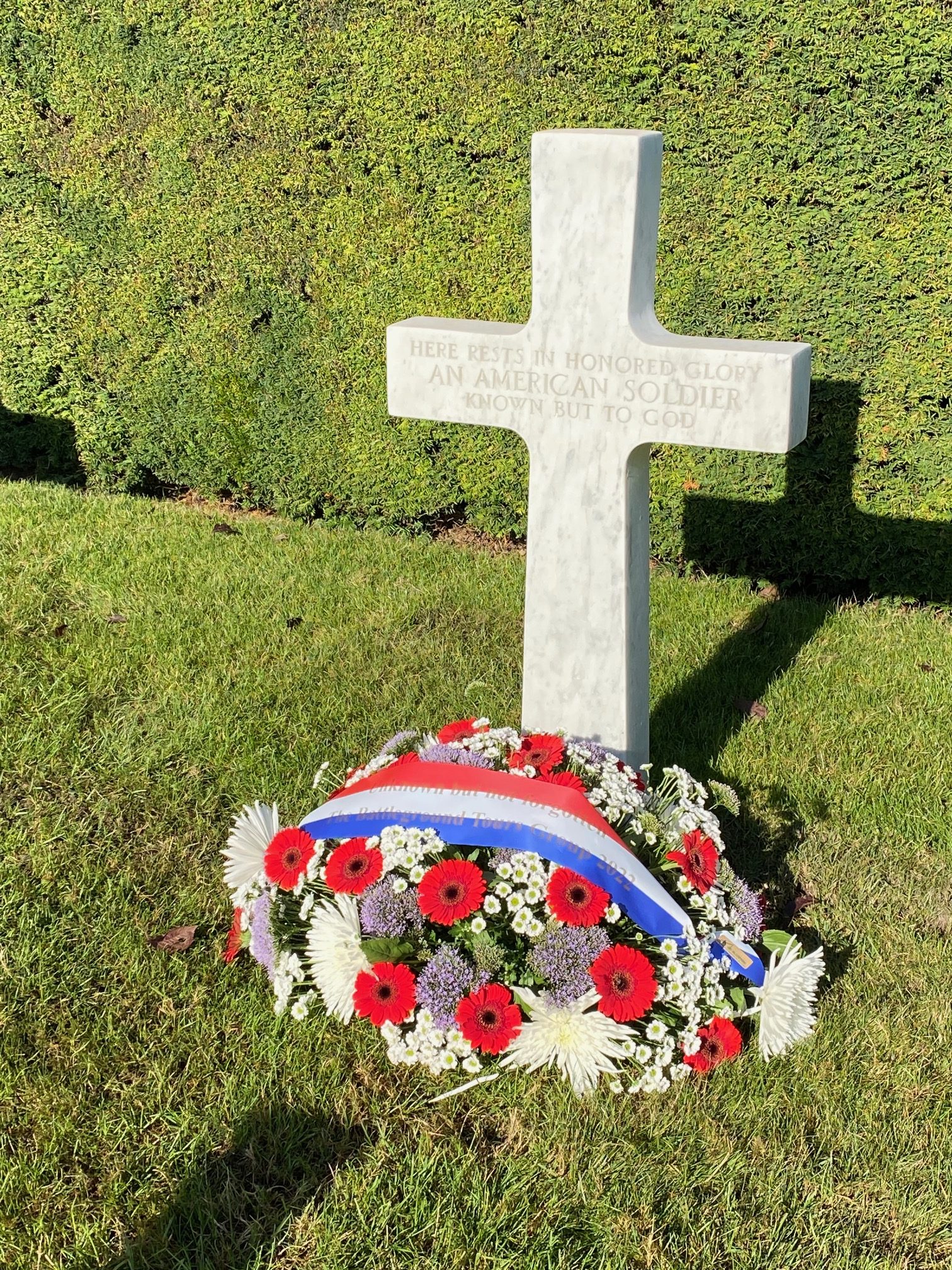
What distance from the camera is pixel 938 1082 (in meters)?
2.83

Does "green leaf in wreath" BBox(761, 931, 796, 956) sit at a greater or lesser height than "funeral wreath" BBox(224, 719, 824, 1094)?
lesser

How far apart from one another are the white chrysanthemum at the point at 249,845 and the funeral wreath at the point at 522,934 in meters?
0.07

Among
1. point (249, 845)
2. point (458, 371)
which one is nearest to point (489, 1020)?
point (249, 845)

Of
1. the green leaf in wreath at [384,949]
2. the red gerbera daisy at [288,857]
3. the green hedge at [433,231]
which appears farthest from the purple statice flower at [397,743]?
the green hedge at [433,231]

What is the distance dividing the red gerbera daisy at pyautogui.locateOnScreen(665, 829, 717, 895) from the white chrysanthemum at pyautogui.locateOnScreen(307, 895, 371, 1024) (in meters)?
0.79

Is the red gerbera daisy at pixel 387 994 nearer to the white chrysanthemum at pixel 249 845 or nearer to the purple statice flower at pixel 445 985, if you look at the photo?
the purple statice flower at pixel 445 985

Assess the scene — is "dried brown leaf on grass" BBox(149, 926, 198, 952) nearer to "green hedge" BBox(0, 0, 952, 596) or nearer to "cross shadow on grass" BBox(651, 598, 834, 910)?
"cross shadow on grass" BBox(651, 598, 834, 910)

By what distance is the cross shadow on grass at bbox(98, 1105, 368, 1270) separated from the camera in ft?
7.75

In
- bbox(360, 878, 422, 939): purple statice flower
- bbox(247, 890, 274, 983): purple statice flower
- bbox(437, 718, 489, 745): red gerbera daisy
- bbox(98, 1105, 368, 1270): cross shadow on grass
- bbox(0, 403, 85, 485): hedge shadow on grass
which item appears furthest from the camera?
bbox(0, 403, 85, 485): hedge shadow on grass

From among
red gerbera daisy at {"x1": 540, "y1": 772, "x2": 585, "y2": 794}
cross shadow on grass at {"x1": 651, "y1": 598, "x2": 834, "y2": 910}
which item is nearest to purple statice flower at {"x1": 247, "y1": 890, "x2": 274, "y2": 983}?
red gerbera daisy at {"x1": 540, "y1": 772, "x2": 585, "y2": 794}

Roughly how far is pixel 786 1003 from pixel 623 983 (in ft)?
1.37

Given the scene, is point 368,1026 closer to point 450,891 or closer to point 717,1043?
point 450,891

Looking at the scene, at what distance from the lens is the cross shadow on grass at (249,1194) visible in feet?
7.75

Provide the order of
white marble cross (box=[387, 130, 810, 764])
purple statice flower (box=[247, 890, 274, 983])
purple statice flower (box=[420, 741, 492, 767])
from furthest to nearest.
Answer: purple statice flower (box=[420, 741, 492, 767]) < white marble cross (box=[387, 130, 810, 764]) < purple statice flower (box=[247, 890, 274, 983])
